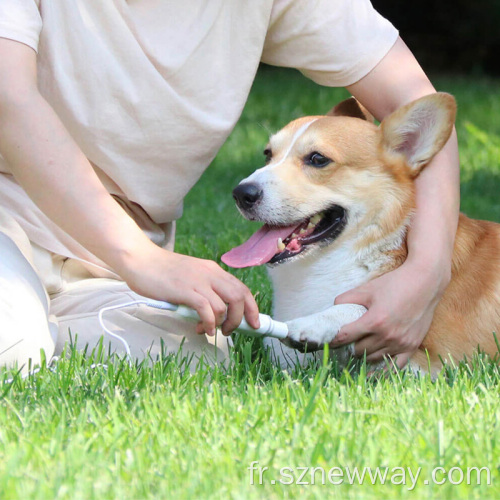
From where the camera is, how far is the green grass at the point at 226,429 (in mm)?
1407

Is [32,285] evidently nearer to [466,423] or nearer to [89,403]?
[89,403]

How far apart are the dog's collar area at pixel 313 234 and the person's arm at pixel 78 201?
1.49 feet

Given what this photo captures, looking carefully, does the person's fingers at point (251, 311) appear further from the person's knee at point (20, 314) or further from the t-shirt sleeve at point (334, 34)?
the t-shirt sleeve at point (334, 34)

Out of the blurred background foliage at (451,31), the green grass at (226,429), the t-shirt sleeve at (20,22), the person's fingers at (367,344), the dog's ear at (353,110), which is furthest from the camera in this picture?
the blurred background foliage at (451,31)

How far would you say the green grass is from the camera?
1407mm

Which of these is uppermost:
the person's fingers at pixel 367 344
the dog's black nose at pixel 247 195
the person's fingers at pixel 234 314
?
the dog's black nose at pixel 247 195

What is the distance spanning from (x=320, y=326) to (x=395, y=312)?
197 mm

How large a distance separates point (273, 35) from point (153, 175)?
575 millimetres

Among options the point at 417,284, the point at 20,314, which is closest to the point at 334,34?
the point at 417,284

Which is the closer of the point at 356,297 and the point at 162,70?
the point at 356,297

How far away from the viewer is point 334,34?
257cm

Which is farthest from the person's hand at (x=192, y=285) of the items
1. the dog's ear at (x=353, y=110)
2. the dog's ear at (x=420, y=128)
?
the dog's ear at (x=353, y=110)

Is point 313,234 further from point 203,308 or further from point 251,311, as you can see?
point 203,308

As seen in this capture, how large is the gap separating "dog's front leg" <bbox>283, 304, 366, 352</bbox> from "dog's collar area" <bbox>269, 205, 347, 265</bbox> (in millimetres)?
244
